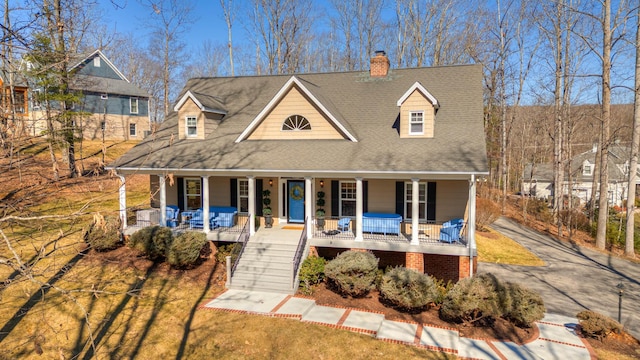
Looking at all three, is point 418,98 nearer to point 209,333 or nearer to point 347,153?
point 347,153

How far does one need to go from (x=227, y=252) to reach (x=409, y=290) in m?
7.72

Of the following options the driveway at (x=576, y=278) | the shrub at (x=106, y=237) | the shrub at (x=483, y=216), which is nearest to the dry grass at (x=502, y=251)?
the driveway at (x=576, y=278)

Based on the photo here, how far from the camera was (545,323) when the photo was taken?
41.0 feet

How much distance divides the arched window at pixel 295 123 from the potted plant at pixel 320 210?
3.07 m

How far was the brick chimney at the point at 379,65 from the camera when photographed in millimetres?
21125

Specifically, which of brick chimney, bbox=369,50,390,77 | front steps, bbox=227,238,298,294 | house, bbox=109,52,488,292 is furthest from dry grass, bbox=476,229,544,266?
front steps, bbox=227,238,298,294

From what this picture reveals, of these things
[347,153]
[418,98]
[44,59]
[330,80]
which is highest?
[330,80]

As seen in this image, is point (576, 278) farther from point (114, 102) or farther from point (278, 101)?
point (114, 102)

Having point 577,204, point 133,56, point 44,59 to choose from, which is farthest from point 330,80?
point 133,56

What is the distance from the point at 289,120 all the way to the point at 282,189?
3.18 metres

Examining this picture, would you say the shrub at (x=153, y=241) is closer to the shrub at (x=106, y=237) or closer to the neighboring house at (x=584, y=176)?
the shrub at (x=106, y=237)

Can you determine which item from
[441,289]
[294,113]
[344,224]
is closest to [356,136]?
[294,113]

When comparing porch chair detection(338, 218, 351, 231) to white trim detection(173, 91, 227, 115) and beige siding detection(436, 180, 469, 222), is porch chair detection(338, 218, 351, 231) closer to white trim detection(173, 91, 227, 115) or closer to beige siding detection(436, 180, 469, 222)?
beige siding detection(436, 180, 469, 222)

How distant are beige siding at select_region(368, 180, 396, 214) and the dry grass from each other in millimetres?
6641
